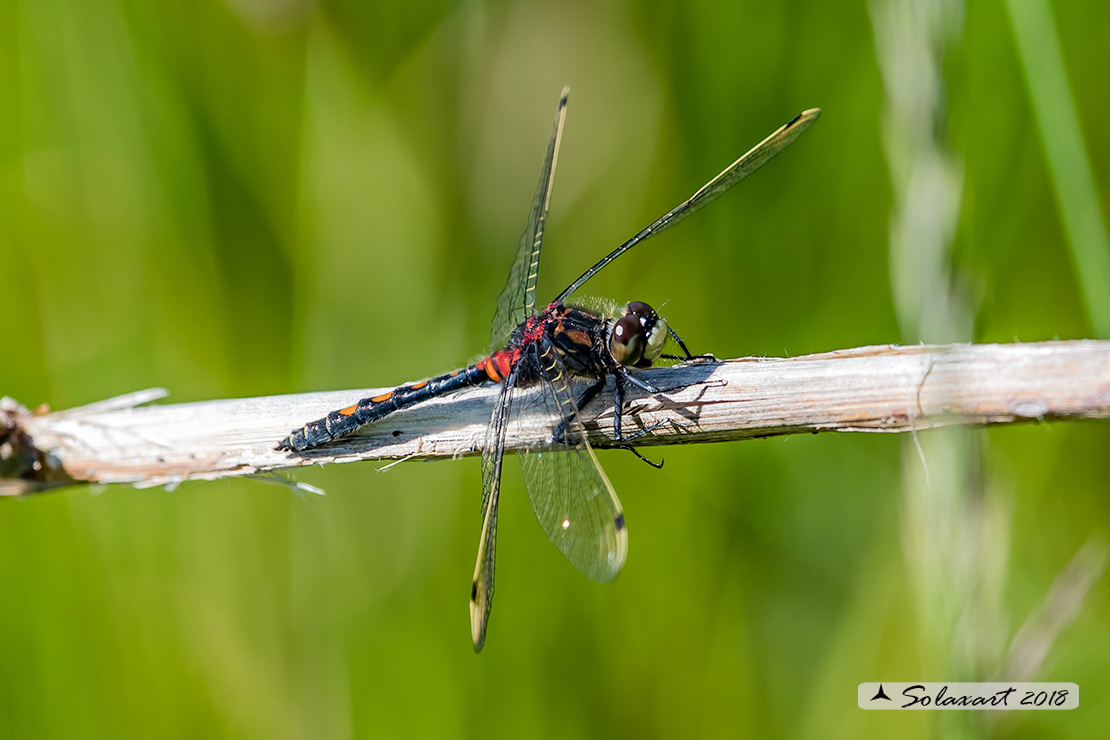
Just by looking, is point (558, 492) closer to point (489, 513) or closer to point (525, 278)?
point (489, 513)

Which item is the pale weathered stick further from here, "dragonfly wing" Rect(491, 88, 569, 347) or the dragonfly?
"dragonfly wing" Rect(491, 88, 569, 347)

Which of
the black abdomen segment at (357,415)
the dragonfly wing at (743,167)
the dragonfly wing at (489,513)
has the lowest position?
the dragonfly wing at (489,513)

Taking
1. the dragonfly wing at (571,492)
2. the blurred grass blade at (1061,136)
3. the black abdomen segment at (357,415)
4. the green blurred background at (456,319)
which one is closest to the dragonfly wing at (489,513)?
the dragonfly wing at (571,492)

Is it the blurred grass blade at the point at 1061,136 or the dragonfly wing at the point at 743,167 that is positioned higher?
the dragonfly wing at the point at 743,167

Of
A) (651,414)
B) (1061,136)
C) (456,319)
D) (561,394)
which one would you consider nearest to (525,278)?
(456,319)

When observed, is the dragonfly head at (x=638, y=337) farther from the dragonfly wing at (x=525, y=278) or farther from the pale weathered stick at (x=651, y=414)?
the dragonfly wing at (x=525, y=278)

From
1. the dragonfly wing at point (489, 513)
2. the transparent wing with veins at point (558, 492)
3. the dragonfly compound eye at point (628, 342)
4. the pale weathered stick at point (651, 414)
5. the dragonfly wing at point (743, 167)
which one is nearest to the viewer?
the pale weathered stick at point (651, 414)

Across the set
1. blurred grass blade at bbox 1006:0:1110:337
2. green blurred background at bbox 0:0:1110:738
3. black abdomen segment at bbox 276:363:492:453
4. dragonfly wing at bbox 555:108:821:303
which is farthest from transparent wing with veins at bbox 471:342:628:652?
blurred grass blade at bbox 1006:0:1110:337
